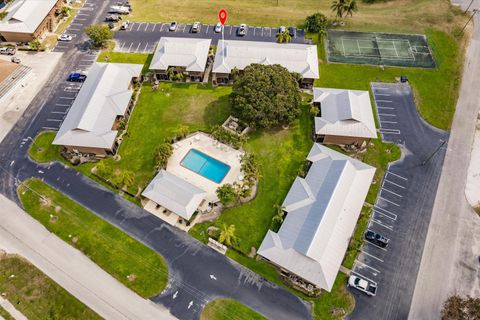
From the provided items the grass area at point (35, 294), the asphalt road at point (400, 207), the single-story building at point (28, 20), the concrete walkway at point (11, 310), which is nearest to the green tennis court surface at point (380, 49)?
the asphalt road at point (400, 207)

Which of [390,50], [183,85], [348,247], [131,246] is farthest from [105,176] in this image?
[390,50]

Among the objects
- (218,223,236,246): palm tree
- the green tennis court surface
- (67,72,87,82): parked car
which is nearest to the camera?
(218,223,236,246): palm tree

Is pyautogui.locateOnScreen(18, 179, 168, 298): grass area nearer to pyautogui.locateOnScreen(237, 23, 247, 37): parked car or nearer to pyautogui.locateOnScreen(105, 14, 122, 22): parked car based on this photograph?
pyautogui.locateOnScreen(105, 14, 122, 22): parked car

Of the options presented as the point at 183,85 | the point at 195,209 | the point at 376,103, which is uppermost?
the point at 376,103

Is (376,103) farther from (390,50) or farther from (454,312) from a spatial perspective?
(454,312)

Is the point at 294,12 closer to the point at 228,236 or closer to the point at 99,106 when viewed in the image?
the point at 99,106

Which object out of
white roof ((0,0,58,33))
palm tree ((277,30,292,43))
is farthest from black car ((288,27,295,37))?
white roof ((0,0,58,33))

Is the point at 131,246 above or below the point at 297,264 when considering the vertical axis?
below

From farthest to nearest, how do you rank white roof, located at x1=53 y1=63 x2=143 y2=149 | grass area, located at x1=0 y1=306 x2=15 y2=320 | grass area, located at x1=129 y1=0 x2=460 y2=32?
grass area, located at x1=129 y1=0 x2=460 y2=32
white roof, located at x1=53 y1=63 x2=143 y2=149
grass area, located at x1=0 y1=306 x2=15 y2=320
